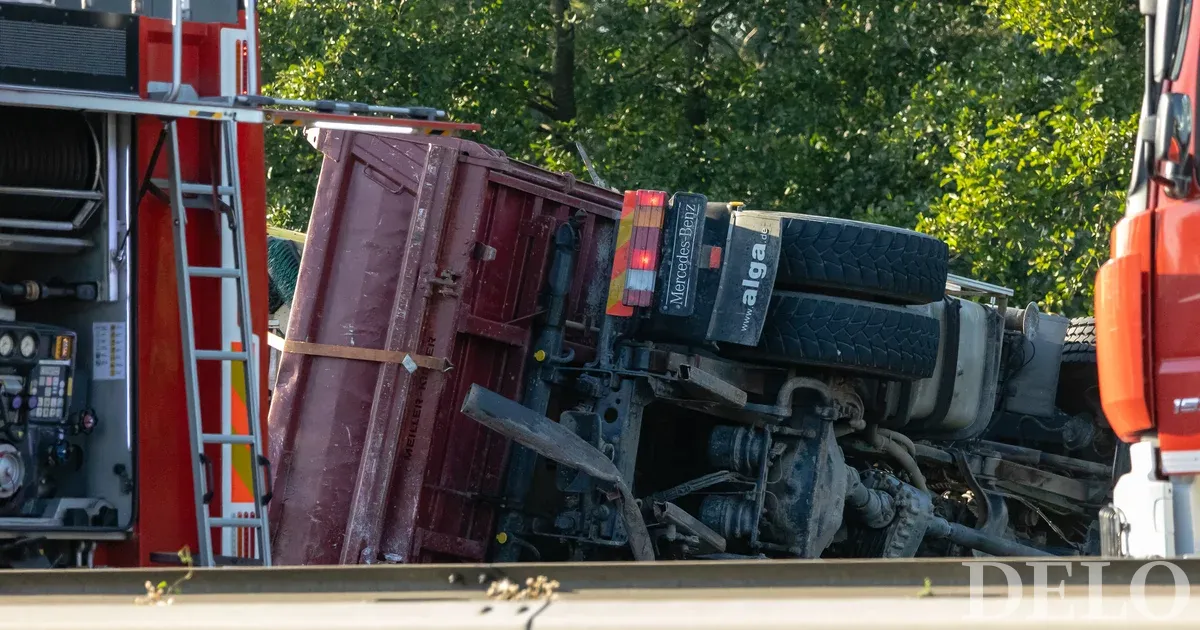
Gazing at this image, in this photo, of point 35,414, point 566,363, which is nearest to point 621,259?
point 566,363

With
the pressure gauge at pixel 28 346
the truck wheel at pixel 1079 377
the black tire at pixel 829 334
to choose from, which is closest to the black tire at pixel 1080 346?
the truck wheel at pixel 1079 377

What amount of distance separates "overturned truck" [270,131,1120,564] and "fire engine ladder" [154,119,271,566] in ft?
3.94

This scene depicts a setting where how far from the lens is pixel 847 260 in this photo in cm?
671

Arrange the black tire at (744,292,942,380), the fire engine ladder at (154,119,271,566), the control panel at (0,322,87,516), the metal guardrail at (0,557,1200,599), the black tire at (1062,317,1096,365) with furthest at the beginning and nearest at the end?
1. the black tire at (1062,317,1096,365)
2. the black tire at (744,292,942,380)
3. the fire engine ladder at (154,119,271,566)
4. the control panel at (0,322,87,516)
5. the metal guardrail at (0,557,1200,599)

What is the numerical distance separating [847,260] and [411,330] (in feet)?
5.78

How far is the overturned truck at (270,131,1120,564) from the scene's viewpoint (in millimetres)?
6453

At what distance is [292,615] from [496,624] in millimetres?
361

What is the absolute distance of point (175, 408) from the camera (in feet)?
16.9

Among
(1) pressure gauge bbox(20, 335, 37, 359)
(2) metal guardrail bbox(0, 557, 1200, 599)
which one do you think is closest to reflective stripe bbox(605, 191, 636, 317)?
(1) pressure gauge bbox(20, 335, 37, 359)

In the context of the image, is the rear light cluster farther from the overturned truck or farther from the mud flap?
the mud flap

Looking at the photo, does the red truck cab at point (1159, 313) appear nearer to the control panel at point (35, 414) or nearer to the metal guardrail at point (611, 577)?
the metal guardrail at point (611, 577)

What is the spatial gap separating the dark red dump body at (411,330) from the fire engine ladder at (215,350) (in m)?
1.31

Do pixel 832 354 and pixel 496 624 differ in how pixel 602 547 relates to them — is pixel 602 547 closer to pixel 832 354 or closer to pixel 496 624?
pixel 832 354

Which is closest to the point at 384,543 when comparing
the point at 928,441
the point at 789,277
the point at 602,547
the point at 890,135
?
the point at 602,547
